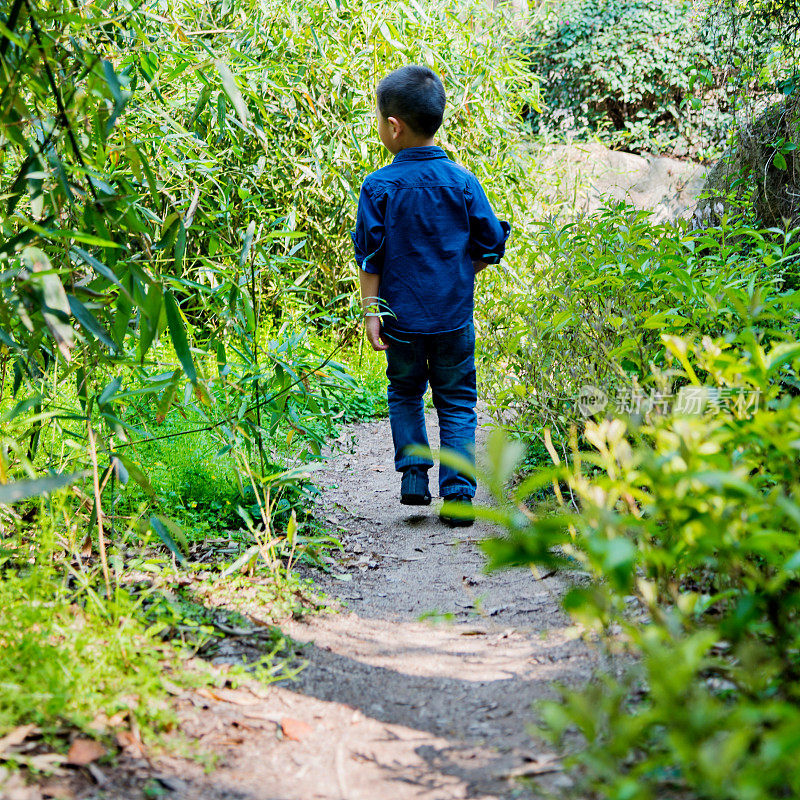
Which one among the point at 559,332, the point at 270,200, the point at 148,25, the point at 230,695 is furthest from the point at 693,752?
the point at 270,200

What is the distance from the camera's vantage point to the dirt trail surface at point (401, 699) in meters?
1.52

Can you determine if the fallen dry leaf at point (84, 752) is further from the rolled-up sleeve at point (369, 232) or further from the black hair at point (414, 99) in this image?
the black hair at point (414, 99)

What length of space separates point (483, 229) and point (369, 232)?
1.68 feet

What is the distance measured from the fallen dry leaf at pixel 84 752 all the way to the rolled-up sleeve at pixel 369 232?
2304 millimetres

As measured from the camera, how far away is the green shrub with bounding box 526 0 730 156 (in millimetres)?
12031

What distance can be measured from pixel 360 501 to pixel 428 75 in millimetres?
1959

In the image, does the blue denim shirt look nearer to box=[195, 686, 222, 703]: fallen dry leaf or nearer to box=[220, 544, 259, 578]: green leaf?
box=[220, 544, 259, 578]: green leaf

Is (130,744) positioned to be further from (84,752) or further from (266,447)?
(266,447)

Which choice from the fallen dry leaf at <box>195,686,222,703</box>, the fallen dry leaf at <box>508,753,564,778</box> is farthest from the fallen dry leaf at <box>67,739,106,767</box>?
the fallen dry leaf at <box>508,753,564,778</box>

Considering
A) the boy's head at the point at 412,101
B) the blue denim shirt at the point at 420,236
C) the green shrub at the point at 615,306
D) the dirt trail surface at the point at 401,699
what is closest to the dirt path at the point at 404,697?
the dirt trail surface at the point at 401,699

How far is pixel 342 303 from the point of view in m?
6.65

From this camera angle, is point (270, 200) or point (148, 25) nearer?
point (148, 25)

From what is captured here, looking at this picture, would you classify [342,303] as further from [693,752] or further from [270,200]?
[693,752]

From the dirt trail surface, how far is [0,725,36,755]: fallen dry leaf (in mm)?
192
